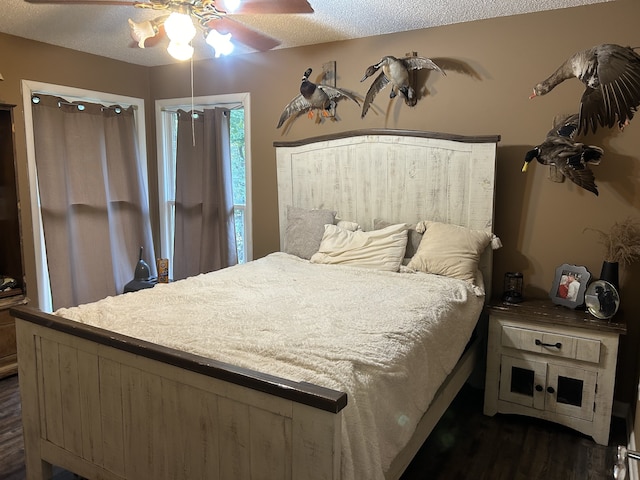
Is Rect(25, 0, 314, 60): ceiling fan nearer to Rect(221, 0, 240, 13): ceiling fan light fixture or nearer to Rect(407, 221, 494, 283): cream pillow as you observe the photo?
Rect(221, 0, 240, 13): ceiling fan light fixture

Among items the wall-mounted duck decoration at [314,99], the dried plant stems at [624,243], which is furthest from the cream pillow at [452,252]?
the wall-mounted duck decoration at [314,99]

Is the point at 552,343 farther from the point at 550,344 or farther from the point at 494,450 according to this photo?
the point at 494,450

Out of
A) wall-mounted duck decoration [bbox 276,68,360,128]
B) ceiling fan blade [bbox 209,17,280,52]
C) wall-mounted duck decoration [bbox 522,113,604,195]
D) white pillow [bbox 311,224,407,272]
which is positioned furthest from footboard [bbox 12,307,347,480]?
wall-mounted duck decoration [bbox 276,68,360,128]

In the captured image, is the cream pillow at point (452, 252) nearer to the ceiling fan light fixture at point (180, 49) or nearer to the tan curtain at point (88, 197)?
the ceiling fan light fixture at point (180, 49)

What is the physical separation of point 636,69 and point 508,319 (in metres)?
1.38

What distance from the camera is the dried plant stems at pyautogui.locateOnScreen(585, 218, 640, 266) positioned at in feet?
8.25

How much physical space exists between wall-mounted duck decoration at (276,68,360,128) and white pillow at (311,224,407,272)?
0.95m

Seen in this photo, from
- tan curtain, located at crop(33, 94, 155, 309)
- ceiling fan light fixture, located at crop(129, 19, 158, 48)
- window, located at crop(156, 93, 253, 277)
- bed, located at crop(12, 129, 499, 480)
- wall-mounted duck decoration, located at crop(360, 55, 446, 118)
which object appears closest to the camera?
bed, located at crop(12, 129, 499, 480)

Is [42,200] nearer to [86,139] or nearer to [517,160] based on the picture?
[86,139]

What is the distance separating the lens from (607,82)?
2328 mm

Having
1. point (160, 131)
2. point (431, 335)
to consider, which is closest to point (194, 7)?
point (431, 335)

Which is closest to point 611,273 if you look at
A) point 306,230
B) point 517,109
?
point 517,109

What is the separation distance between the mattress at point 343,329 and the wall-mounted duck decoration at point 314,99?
131 cm

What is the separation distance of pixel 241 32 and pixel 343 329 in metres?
1.56
